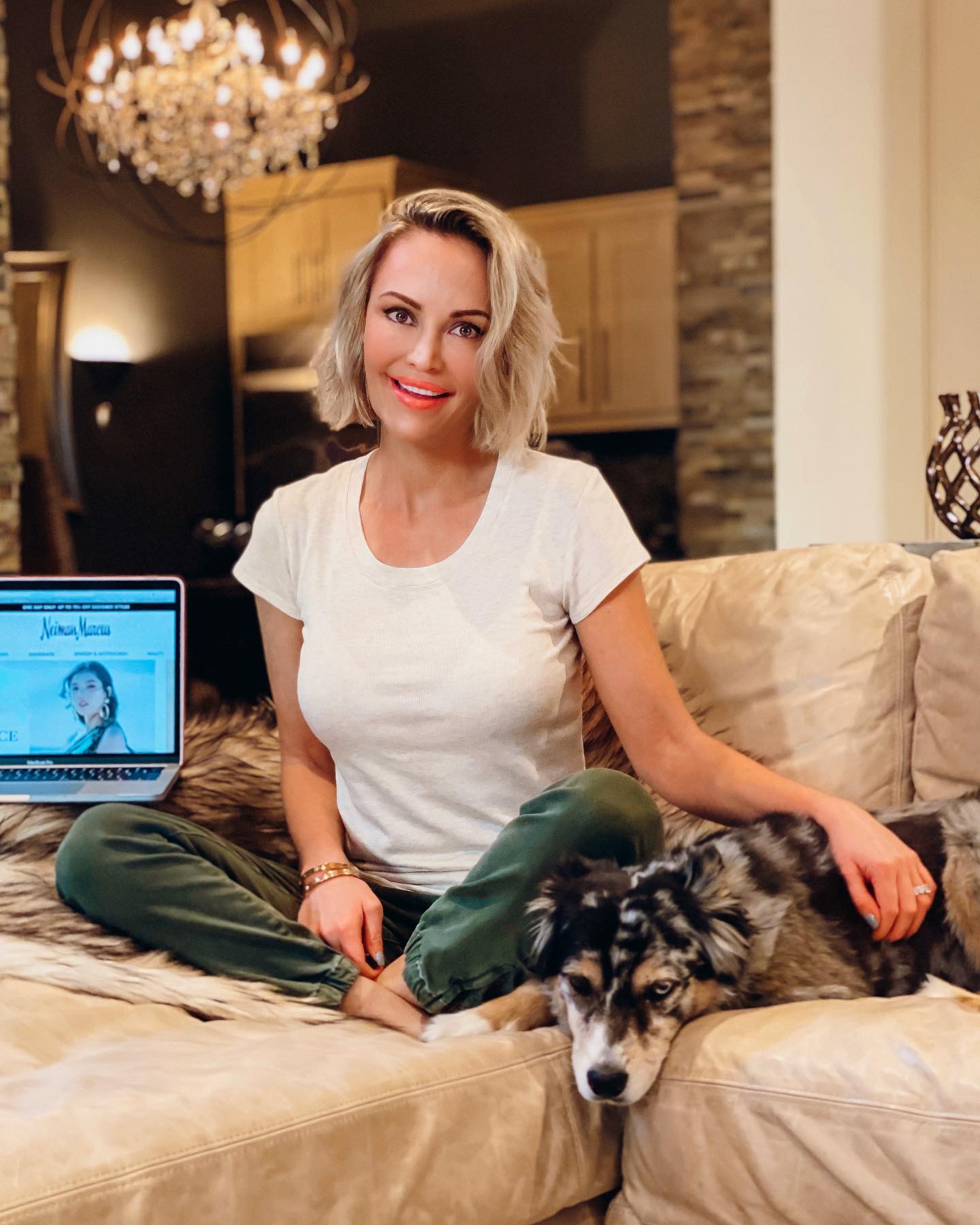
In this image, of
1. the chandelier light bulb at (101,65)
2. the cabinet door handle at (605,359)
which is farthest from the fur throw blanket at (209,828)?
the cabinet door handle at (605,359)

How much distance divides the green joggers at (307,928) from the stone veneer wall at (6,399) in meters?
3.96

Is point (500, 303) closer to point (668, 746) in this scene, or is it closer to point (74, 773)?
point (668, 746)

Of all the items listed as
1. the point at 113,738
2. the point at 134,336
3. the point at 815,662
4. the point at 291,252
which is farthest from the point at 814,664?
the point at 291,252

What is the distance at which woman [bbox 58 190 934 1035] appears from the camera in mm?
1438

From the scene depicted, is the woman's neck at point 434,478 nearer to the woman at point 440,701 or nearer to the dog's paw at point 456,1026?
the woman at point 440,701

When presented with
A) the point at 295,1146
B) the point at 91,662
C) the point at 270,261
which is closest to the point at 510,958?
the point at 295,1146

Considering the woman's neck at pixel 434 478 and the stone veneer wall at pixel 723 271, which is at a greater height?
the stone veneer wall at pixel 723 271

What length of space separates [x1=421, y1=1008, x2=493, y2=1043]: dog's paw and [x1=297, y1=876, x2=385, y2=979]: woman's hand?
6.7 inches

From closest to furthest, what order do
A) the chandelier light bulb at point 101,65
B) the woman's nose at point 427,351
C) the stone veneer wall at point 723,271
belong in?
the woman's nose at point 427,351
the chandelier light bulb at point 101,65
the stone veneer wall at point 723,271

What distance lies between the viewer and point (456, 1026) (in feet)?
4.48

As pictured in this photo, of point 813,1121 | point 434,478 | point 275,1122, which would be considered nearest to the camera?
point 275,1122

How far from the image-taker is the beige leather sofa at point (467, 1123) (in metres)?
1.09

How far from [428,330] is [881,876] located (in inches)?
32.8

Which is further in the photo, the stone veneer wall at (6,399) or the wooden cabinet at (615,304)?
the wooden cabinet at (615,304)
